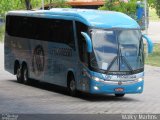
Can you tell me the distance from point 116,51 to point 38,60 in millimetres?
5827

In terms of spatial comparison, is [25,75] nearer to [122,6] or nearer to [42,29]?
[42,29]

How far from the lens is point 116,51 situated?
21.3 meters

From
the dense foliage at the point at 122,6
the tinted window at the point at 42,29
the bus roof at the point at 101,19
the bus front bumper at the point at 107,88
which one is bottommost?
the bus front bumper at the point at 107,88

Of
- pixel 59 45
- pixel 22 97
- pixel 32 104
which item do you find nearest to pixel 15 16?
pixel 59 45

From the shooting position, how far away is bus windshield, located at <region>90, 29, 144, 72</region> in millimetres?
21188

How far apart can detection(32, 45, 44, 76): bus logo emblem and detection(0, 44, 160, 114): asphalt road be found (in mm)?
716

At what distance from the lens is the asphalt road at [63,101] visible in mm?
18250

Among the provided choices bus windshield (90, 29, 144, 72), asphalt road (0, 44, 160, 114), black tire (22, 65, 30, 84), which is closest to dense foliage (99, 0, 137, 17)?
black tire (22, 65, 30, 84)

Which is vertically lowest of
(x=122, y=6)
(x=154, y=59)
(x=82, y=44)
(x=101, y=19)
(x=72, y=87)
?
(x=154, y=59)

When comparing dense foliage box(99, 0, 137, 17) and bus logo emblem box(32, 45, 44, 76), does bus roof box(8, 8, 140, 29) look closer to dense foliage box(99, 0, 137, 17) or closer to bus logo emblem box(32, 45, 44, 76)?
bus logo emblem box(32, 45, 44, 76)

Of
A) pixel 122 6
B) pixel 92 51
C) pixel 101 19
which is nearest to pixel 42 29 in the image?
pixel 101 19

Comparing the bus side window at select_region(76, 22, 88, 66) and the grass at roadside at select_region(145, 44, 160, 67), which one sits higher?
the bus side window at select_region(76, 22, 88, 66)

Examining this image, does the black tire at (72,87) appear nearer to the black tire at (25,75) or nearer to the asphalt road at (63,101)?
the asphalt road at (63,101)

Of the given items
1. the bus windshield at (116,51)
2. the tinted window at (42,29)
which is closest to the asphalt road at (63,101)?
the bus windshield at (116,51)
